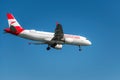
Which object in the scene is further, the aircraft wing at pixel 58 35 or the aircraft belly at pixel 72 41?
the aircraft belly at pixel 72 41

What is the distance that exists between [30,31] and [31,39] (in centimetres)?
215

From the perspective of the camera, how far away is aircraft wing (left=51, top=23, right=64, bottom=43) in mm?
120731

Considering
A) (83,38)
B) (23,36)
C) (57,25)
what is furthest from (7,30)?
(83,38)

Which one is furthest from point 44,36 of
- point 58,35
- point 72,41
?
point 72,41

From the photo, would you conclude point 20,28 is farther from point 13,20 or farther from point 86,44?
point 86,44

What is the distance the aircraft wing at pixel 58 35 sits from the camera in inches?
4753

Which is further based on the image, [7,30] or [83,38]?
[83,38]

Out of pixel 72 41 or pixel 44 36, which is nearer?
pixel 44 36

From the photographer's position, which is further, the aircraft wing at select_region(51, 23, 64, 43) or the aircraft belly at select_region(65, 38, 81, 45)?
the aircraft belly at select_region(65, 38, 81, 45)

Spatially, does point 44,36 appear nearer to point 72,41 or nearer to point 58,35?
point 58,35

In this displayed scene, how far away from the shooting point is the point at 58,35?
123688mm

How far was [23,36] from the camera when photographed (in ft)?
415

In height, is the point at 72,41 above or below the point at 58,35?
above

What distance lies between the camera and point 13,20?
131 meters
